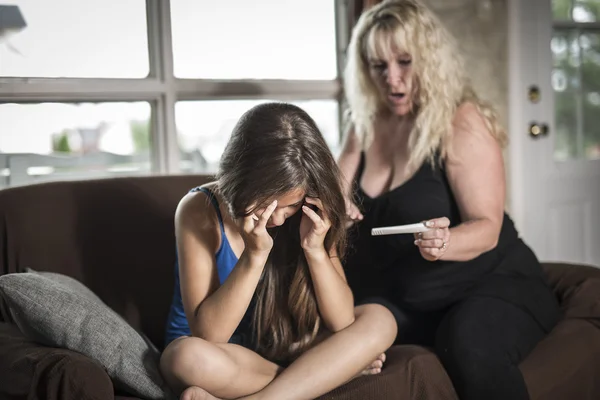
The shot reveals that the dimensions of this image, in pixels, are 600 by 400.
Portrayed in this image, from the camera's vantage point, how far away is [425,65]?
2.15 meters

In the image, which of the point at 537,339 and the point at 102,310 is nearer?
the point at 102,310

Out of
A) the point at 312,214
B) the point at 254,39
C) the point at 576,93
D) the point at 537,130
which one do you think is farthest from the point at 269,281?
the point at 576,93

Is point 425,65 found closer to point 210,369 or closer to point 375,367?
point 375,367

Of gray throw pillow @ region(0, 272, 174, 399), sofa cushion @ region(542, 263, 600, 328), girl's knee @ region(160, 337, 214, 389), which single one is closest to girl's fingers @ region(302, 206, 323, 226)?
girl's knee @ region(160, 337, 214, 389)

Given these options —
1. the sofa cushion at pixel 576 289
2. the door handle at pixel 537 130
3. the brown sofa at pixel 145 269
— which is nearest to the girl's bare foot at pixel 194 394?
the brown sofa at pixel 145 269

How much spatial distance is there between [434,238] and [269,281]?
0.39 metres

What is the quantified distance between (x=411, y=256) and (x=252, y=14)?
141 centimetres

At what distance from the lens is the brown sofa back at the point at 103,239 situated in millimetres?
2025

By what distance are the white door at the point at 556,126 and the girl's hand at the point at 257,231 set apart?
84.8 inches

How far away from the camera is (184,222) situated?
69.3 inches

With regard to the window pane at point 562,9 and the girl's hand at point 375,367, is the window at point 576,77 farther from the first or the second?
the girl's hand at point 375,367

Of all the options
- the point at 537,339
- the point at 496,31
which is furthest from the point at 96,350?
the point at 496,31

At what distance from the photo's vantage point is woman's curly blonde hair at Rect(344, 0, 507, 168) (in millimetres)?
2109

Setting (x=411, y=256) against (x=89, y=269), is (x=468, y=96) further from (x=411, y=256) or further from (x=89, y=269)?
(x=89, y=269)
